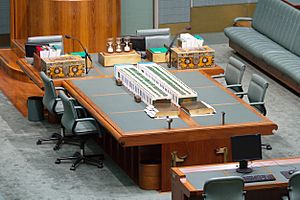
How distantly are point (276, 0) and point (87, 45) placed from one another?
118 inches

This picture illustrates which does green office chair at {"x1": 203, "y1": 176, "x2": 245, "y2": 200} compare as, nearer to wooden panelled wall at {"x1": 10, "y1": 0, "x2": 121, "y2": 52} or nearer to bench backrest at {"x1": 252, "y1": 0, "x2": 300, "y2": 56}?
bench backrest at {"x1": 252, "y1": 0, "x2": 300, "y2": 56}

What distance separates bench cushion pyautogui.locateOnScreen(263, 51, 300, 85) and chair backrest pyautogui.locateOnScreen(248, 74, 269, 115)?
1674mm

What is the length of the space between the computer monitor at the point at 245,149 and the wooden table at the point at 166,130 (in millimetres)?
993

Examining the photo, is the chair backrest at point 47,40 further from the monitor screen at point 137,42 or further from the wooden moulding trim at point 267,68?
the wooden moulding trim at point 267,68

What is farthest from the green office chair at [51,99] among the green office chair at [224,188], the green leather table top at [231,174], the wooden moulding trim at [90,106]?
the green office chair at [224,188]

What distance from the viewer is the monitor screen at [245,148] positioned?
954cm

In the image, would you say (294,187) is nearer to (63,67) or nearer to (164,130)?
(164,130)

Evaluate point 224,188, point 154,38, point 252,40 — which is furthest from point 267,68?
point 224,188

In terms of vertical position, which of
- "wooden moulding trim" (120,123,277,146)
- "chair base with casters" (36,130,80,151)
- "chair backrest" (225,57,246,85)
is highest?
"chair backrest" (225,57,246,85)

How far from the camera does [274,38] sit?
1530 centimetres

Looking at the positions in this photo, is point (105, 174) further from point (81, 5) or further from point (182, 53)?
point (81, 5)

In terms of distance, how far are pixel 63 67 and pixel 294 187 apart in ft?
13.2

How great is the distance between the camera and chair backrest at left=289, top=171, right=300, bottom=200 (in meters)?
9.30

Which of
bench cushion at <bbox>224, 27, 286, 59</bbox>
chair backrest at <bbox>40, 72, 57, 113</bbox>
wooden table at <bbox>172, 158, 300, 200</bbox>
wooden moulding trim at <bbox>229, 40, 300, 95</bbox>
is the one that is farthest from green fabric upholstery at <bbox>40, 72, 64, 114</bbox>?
bench cushion at <bbox>224, 27, 286, 59</bbox>
